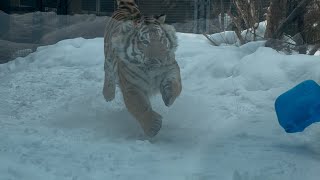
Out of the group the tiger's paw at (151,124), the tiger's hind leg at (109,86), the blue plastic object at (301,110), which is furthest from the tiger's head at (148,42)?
the blue plastic object at (301,110)

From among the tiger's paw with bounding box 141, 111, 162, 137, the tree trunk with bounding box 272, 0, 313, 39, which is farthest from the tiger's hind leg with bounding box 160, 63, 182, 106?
the tree trunk with bounding box 272, 0, 313, 39

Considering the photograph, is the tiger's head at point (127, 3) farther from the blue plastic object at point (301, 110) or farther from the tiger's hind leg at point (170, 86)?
the blue plastic object at point (301, 110)

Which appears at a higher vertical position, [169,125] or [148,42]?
[148,42]

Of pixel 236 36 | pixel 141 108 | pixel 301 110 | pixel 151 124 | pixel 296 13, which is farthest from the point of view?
pixel 236 36

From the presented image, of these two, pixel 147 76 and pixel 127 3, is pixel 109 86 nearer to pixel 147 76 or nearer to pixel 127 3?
pixel 127 3

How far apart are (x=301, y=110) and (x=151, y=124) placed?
1.03 m

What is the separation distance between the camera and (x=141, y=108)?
4270mm

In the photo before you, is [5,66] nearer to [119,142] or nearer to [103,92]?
[103,92]

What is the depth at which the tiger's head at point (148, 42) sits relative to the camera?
176 inches

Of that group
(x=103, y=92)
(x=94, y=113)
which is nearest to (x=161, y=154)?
(x=94, y=113)

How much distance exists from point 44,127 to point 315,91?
1.95 m

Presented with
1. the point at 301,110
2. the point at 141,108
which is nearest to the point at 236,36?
the point at 141,108

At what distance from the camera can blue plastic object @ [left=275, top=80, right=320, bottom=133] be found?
12.1ft

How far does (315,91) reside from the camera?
3.76 metres
